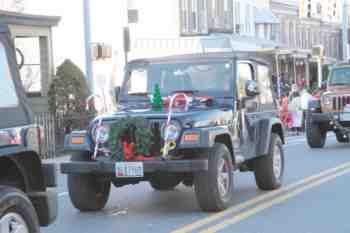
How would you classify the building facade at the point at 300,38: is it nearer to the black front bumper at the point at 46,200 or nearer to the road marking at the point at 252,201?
the road marking at the point at 252,201

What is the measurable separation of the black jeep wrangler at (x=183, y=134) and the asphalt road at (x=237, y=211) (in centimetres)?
26

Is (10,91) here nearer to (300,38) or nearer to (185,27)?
(185,27)

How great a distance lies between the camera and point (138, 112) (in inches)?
397

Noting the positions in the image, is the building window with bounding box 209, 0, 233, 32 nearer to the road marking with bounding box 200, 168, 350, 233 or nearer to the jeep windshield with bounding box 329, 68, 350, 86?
the jeep windshield with bounding box 329, 68, 350, 86

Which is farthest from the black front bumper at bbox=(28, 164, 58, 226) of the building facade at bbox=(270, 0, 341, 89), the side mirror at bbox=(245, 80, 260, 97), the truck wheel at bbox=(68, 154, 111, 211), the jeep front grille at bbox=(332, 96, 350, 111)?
the building facade at bbox=(270, 0, 341, 89)

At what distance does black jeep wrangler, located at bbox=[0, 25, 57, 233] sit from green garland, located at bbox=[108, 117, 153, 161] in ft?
8.82

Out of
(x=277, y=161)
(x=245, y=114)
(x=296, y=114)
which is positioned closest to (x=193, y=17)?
(x=296, y=114)

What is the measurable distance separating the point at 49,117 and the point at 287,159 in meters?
5.96

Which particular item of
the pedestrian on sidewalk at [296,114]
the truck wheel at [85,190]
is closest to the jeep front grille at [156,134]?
the truck wheel at [85,190]

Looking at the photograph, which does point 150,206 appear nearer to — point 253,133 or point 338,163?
point 253,133

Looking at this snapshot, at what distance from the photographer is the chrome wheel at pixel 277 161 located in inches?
464

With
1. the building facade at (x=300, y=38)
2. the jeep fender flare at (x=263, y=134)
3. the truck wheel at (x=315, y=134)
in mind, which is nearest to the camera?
the jeep fender flare at (x=263, y=134)

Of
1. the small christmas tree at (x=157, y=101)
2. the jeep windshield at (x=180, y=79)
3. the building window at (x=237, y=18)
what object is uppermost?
the building window at (x=237, y=18)

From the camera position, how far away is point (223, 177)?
9.78m
